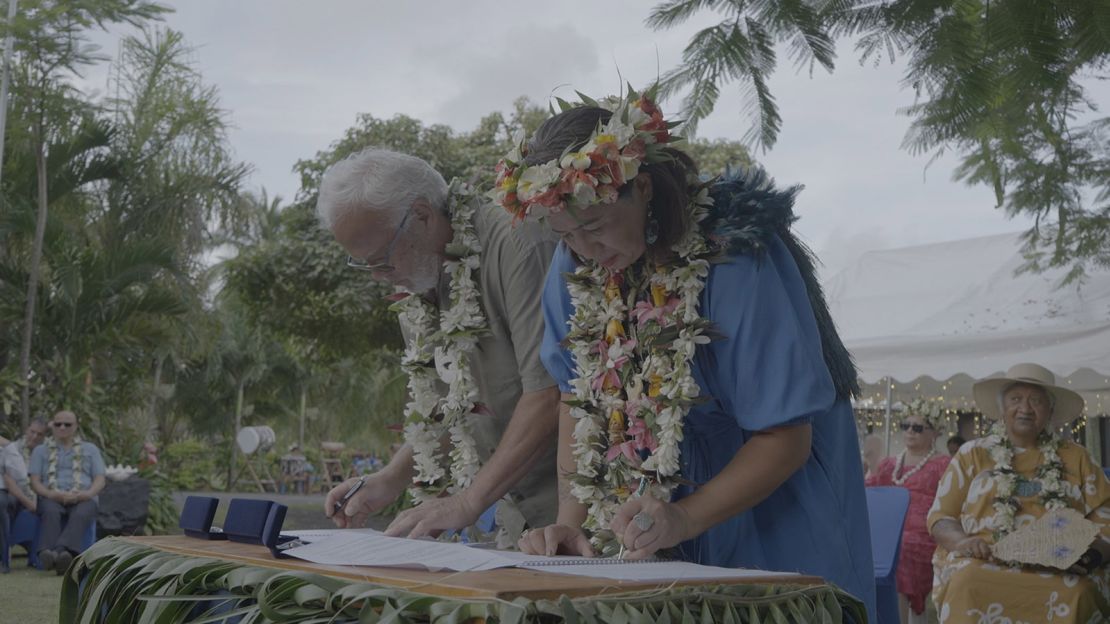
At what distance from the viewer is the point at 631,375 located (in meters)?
2.24

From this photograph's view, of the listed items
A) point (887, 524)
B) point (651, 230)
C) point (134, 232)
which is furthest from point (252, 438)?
point (651, 230)

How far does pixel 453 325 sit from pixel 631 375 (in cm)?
65

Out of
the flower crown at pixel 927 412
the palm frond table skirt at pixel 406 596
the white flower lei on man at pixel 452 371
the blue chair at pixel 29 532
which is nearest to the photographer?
the palm frond table skirt at pixel 406 596

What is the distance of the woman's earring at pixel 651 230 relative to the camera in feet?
7.06

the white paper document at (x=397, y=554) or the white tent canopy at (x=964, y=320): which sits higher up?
the white tent canopy at (x=964, y=320)

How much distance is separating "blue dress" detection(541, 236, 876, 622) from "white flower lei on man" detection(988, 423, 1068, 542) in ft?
14.5

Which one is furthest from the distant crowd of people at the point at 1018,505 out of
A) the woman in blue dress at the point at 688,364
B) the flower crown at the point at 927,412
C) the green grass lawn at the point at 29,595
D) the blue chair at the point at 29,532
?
the blue chair at the point at 29,532

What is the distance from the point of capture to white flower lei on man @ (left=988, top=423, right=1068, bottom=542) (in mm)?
5988

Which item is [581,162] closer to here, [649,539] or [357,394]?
[649,539]

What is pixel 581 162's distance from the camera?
1985mm

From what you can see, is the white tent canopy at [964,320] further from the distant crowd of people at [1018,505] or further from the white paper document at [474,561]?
the white paper document at [474,561]

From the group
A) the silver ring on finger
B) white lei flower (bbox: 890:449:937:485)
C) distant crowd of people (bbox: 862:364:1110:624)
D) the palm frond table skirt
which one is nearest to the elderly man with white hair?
the silver ring on finger

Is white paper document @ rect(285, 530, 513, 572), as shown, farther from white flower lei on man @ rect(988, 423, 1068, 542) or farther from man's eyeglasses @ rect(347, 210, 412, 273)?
white flower lei on man @ rect(988, 423, 1068, 542)

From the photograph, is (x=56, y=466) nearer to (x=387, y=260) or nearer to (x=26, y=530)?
(x=26, y=530)
